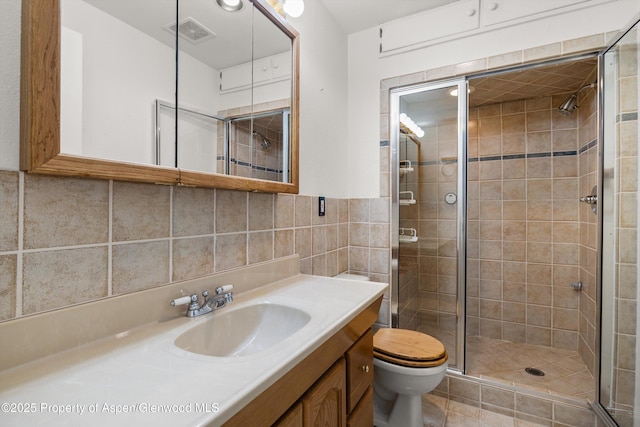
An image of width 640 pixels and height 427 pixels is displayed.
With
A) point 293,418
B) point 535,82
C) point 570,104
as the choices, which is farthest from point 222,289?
point 570,104

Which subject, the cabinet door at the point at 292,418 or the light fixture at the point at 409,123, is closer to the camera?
the cabinet door at the point at 292,418

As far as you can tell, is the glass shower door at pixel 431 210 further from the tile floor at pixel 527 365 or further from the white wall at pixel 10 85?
the white wall at pixel 10 85

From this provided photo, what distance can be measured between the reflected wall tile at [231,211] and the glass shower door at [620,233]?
1807 mm

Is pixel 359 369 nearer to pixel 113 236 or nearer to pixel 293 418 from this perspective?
pixel 293 418

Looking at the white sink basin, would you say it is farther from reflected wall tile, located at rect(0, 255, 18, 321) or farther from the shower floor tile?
the shower floor tile

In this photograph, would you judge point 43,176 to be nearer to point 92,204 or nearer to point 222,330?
point 92,204

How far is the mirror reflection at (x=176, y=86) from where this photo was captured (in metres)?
0.72

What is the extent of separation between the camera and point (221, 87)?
113cm

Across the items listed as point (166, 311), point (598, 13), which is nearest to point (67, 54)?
→ point (166, 311)

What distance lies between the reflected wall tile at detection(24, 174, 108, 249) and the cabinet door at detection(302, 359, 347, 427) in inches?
26.7

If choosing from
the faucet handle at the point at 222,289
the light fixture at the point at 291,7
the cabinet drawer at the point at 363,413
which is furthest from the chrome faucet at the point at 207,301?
the light fixture at the point at 291,7

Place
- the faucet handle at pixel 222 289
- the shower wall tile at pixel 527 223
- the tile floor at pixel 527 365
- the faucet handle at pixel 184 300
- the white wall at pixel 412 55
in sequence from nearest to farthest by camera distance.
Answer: the faucet handle at pixel 184 300, the faucet handle at pixel 222 289, the white wall at pixel 412 55, the tile floor at pixel 527 365, the shower wall tile at pixel 527 223

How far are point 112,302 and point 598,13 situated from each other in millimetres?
2499

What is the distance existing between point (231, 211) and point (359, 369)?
2.50ft
